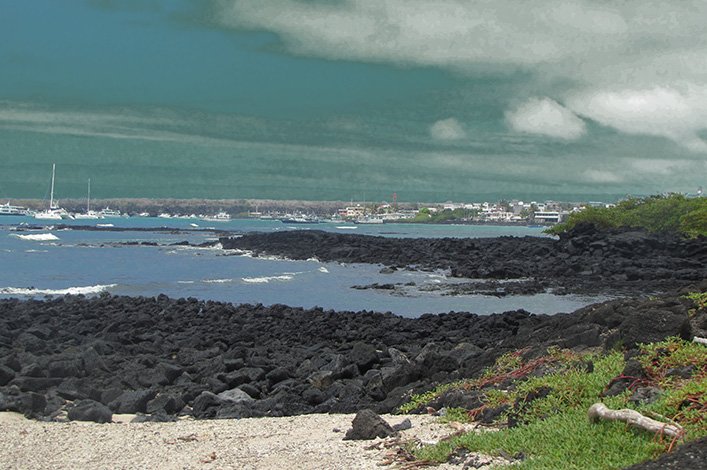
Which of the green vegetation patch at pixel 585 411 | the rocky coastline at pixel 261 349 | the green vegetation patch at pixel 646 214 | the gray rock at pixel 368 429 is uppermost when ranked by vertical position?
the green vegetation patch at pixel 646 214

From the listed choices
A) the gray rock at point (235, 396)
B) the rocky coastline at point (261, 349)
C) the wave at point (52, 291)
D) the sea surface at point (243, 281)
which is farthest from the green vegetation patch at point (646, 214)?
the gray rock at point (235, 396)

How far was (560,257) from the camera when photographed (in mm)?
47406

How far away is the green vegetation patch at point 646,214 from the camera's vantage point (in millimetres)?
54500

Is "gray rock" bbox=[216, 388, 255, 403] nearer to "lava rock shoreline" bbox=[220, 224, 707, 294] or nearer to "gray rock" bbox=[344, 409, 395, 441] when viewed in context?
"gray rock" bbox=[344, 409, 395, 441]

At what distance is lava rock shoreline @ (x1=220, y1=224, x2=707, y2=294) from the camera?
116 ft

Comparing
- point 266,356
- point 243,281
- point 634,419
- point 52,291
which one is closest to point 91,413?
point 266,356

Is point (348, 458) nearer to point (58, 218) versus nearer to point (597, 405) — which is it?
point (597, 405)

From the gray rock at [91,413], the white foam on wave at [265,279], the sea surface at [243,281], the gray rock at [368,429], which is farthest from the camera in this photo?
the white foam on wave at [265,279]

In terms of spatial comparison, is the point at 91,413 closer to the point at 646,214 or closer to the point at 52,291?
the point at 52,291

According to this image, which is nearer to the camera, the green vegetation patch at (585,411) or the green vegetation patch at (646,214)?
the green vegetation patch at (585,411)

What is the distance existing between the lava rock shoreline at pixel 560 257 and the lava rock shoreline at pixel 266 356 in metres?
15.6

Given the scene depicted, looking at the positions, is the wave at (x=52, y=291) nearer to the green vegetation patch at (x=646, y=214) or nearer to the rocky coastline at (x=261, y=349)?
the rocky coastline at (x=261, y=349)

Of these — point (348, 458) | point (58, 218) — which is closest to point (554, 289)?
point (348, 458)

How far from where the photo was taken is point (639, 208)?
60406 mm
